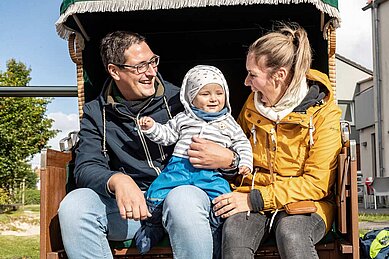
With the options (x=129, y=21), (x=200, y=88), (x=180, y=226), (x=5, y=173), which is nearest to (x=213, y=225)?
(x=180, y=226)

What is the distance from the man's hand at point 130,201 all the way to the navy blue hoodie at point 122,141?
0.35 metres

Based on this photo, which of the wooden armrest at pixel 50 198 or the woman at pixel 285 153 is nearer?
the woman at pixel 285 153

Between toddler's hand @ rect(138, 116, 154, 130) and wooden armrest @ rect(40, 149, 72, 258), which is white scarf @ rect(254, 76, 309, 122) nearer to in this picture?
toddler's hand @ rect(138, 116, 154, 130)

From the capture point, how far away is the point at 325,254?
276 centimetres

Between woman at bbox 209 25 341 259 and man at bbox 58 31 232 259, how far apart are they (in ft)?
0.58

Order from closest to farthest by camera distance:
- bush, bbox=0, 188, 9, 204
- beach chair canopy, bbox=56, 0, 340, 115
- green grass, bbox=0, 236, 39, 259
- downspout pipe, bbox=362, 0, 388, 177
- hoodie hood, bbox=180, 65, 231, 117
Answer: hoodie hood, bbox=180, 65, 231, 117
beach chair canopy, bbox=56, 0, 340, 115
green grass, bbox=0, 236, 39, 259
bush, bbox=0, 188, 9, 204
downspout pipe, bbox=362, 0, 388, 177

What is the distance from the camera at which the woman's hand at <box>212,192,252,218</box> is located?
8.78 ft

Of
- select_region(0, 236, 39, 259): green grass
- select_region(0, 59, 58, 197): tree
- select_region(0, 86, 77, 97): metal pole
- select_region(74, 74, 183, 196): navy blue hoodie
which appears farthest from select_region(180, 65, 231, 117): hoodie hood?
select_region(0, 59, 58, 197): tree

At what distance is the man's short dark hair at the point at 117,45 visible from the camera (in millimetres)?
3064

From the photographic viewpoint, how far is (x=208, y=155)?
2762 mm

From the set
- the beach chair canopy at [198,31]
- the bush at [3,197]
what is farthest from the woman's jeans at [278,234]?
the bush at [3,197]

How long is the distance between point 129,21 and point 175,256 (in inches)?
65.4

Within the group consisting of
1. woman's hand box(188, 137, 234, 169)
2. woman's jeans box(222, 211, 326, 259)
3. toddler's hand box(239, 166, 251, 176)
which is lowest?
woman's jeans box(222, 211, 326, 259)

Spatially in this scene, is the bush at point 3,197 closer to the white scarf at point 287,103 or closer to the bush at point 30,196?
the bush at point 30,196
